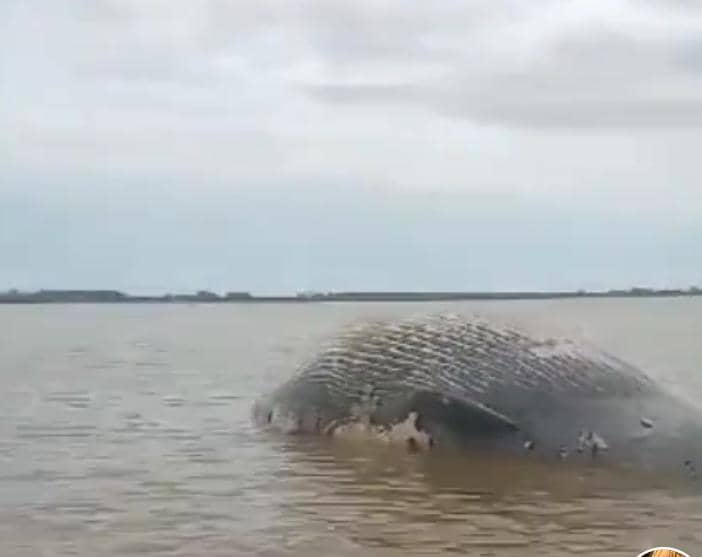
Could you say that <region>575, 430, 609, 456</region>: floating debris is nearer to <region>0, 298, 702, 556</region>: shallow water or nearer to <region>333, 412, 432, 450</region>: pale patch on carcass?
<region>0, 298, 702, 556</region>: shallow water

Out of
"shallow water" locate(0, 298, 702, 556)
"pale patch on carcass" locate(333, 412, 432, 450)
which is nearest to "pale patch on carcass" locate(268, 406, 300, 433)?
"shallow water" locate(0, 298, 702, 556)

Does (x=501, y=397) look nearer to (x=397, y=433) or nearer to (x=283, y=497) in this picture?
(x=397, y=433)

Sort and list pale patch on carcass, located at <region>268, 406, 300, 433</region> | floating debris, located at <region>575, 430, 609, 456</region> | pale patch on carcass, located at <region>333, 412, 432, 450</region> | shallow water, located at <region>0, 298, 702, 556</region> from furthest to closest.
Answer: pale patch on carcass, located at <region>268, 406, 300, 433</region> → pale patch on carcass, located at <region>333, 412, 432, 450</region> → floating debris, located at <region>575, 430, 609, 456</region> → shallow water, located at <region>0, 298, 702, 556</region>

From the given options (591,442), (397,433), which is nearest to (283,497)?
(397,433)

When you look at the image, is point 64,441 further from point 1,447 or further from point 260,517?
point 260,517

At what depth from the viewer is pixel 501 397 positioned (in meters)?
15.0

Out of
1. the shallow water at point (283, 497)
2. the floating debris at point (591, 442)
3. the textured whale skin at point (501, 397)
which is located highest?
the textured whale skin at point (501, 397)

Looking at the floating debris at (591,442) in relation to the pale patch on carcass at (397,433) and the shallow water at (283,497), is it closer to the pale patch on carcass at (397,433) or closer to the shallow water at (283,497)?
the shallow water at (283,497)

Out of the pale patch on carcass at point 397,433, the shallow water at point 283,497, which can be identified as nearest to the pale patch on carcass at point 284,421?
the shallow water at point 283,497

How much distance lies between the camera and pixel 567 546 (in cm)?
1116

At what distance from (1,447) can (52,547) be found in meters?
6.05

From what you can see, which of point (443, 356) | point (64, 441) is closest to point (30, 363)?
point (64, 441)

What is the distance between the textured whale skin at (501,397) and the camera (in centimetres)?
1456

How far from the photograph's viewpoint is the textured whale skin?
1456 centimetres
